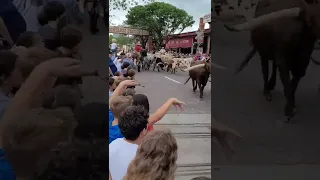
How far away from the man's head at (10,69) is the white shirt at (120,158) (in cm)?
55

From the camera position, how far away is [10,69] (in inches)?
47.1

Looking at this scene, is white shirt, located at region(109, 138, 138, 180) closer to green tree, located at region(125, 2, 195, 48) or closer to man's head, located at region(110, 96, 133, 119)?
man's head, located at region(110, 96, 133, 119)

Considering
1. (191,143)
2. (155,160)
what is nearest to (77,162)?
(155,160)

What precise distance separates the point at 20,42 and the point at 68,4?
0.65 ft

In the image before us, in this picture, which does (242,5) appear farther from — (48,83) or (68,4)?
(48,83)

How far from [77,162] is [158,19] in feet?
106

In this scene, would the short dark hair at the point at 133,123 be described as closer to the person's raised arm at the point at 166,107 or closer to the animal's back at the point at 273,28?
the person's raised arm at the point at 166,107

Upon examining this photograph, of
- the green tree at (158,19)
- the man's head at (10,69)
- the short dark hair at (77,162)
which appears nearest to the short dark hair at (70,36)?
the man's head at (10,69)

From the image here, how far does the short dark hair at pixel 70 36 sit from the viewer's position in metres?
1.18

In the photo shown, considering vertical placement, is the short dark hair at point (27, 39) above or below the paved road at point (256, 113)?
above

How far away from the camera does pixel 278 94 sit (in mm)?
1552

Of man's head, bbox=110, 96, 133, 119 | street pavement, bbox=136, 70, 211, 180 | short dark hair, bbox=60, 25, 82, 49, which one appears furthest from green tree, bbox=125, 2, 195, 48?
short dark hair, bbox=60, 25, 82, 49

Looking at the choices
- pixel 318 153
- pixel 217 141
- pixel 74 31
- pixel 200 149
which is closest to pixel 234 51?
pixel 217 141

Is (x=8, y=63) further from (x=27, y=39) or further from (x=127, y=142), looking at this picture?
(x=127, y=142)
